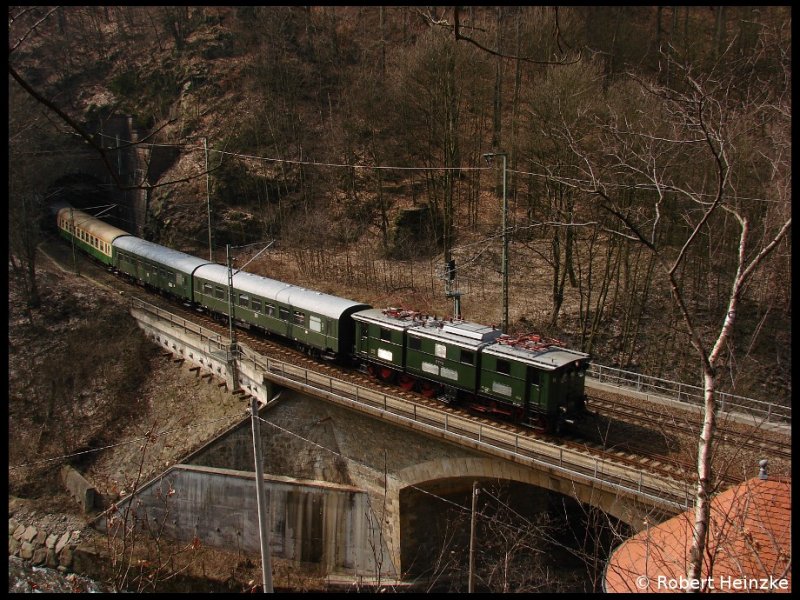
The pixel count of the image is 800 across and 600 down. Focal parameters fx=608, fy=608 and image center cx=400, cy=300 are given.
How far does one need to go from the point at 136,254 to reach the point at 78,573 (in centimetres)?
1681

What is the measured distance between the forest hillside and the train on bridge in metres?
2.72

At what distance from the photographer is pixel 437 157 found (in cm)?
3350

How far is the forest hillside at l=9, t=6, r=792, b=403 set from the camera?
21438mm

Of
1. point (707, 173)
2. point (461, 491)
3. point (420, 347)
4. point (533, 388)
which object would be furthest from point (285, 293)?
point (707, 173)

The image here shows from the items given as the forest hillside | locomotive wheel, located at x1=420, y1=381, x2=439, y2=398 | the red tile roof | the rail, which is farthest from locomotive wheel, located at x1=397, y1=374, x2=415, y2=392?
the red tile roof

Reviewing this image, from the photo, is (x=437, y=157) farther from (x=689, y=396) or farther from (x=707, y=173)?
(x=689, y=396)

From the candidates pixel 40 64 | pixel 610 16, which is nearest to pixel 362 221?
pixel 610 16

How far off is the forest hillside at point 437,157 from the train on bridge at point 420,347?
2.72 metres

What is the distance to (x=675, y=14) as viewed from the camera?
115ft

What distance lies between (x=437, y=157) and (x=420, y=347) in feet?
59.9

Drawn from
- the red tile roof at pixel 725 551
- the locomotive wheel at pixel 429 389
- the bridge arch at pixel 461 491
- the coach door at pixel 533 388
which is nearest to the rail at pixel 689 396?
the coach door at pixel 533 388

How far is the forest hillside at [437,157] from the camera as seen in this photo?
70.3 ft

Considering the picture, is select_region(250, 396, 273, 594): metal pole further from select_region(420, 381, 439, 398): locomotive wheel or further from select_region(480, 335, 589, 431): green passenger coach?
select_region(420, 381, 439, 398): locomotive wheel

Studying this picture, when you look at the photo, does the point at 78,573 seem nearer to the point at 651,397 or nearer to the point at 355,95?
the point at 651,397
